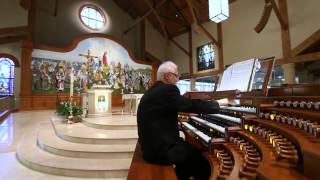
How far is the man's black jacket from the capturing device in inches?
74.6

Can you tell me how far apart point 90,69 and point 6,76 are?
3.74 meters

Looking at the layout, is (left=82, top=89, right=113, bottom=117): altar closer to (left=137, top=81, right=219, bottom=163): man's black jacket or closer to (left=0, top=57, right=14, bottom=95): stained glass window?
(left=137, top=81, right=219, bottom=163): man's black jacket

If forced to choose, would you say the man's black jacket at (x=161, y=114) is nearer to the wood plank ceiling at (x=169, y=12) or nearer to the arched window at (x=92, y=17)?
the wood plank ceiling at (x=169, y=12)

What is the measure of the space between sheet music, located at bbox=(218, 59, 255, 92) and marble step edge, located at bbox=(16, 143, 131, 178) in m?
1.82

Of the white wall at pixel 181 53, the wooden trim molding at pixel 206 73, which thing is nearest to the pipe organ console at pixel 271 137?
the wooden trim molding at pixel 206 73

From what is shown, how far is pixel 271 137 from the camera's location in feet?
5.00

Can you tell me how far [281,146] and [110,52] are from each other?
11.6m

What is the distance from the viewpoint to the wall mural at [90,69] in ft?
33.2

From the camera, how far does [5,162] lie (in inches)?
145

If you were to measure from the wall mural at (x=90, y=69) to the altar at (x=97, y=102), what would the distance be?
297cm

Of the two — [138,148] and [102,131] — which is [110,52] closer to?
[102,131]

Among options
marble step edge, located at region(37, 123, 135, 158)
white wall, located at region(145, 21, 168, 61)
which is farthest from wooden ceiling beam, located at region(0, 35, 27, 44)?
marble step edge, located at region(37, 123, 135, 158)

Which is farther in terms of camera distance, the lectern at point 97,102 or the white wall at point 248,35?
the white wall at point 248,35

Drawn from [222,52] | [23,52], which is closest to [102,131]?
[23,52]
